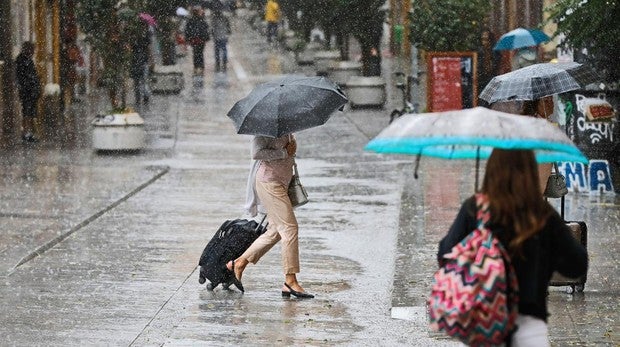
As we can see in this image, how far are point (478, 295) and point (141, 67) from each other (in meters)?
26.2

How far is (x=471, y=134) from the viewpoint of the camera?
5.72 meters

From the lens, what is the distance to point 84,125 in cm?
2734

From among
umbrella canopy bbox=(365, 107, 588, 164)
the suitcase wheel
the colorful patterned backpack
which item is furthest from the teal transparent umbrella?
the suitcase wheel

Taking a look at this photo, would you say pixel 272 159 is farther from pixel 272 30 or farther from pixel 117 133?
pixel 272 30

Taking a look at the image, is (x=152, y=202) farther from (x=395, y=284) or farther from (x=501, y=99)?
(x=501, y=99)

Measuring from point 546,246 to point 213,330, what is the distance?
14.3ft

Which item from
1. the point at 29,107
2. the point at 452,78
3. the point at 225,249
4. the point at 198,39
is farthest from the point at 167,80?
the point at 225,249

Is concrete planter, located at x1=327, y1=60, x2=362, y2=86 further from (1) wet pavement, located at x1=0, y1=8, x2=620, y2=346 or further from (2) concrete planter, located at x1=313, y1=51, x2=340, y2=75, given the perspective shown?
(1) wet pavement, located at x1=0, y1=8, x2=620, y2=346

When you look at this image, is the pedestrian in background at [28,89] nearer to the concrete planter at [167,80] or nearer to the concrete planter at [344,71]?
the concrete planter at [167,80]

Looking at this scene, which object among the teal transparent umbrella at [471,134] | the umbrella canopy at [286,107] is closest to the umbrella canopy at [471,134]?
the teal transparent umbrella at [471,134]

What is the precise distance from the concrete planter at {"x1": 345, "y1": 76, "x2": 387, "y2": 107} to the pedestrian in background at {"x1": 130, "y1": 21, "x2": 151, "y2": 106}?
187 inches

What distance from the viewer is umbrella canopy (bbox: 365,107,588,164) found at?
5.62 m

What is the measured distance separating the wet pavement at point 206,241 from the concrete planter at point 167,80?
8.82 metres

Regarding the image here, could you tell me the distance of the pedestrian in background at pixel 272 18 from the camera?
182 feet
